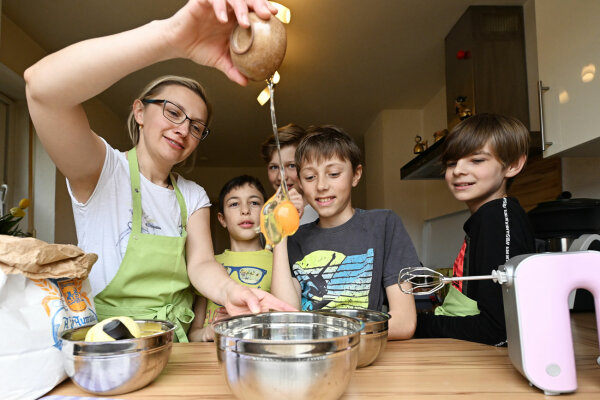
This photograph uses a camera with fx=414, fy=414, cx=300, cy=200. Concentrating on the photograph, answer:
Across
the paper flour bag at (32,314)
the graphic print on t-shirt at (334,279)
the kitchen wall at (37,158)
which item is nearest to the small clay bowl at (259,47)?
the paper flour bag at (32,314)

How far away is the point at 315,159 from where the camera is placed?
4.06 ft

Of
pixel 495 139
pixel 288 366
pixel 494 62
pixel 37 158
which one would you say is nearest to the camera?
pixel 288 366

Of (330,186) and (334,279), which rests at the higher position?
(330,186)

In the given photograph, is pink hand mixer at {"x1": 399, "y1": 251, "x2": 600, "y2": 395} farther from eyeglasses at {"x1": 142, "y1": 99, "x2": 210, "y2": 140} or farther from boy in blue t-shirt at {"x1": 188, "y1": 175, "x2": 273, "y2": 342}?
boy in blue t-shirt at {"x1": 188, "y1": 175, "x2": 273, "y2": 342}

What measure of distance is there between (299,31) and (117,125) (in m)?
2.69

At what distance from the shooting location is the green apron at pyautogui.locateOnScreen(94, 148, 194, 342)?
104 centimetres

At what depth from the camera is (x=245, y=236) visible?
5.22 feet

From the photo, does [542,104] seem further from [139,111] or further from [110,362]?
[110,362]

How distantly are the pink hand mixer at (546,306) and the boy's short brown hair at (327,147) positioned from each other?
680mm

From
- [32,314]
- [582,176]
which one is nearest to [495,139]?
[582,176]

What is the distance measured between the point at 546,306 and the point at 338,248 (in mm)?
640

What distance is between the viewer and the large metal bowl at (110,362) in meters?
0.54

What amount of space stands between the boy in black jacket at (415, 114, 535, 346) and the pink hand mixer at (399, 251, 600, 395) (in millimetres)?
359

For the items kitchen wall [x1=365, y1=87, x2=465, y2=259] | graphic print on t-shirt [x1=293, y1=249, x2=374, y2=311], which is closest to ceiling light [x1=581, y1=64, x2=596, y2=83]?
graphic print on t-shirt [x1=293, y1=249, x2=374, y2=311]
